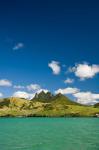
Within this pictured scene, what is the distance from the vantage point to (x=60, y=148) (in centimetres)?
6222

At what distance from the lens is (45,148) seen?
62.2 meters

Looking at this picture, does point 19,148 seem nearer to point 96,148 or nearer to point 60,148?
point 60,148

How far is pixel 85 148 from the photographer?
62.7 m

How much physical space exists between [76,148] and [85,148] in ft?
6.47

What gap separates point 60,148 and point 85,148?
5103 millimetres

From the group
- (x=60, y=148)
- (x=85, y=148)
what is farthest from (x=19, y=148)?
(x=85, y=148)

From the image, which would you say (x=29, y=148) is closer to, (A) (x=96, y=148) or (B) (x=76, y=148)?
(B) (x=76, y=148)

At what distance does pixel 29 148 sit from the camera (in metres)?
62.9

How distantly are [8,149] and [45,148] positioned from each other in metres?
7.39

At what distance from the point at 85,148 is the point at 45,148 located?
8.12 metres

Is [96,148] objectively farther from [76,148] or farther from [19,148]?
[19,148]

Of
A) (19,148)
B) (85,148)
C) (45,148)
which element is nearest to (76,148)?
(85,148)

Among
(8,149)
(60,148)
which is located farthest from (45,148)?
(8,149)

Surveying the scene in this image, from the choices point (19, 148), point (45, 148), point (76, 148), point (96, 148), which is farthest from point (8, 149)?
point (96, 148)
